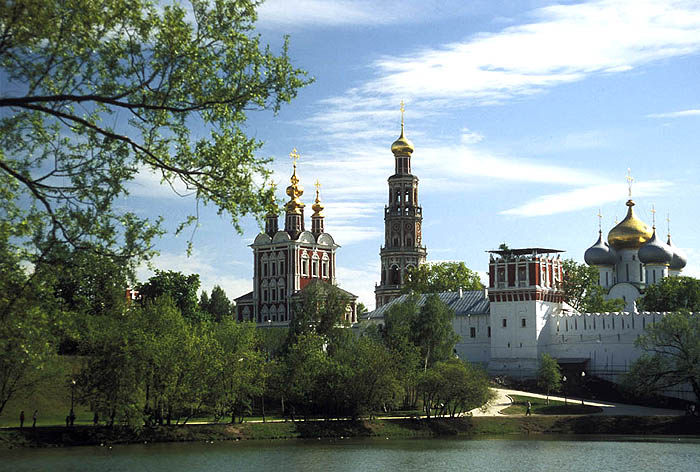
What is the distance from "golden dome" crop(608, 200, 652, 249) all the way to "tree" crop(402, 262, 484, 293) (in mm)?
11349

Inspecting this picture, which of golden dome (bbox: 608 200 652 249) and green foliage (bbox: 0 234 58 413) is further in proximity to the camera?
golden dome (bbox: 608 200 652 249)

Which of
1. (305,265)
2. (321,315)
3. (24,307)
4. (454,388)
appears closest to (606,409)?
(454,388)

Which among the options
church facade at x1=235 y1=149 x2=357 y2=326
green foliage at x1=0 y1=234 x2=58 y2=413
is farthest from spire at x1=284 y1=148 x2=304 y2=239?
green foliage at x1=0 y1=234 x2=58 y2=413

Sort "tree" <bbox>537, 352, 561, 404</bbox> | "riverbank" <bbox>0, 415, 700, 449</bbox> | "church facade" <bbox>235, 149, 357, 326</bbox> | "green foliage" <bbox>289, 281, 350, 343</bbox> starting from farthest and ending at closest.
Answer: "church facade" <bbox>235, 149, 357, 326</bbox>
"tree" <bbox>537, 352, 561, 404</bbox>
"green foliage" <bbox>289, 281, 350, 343</bbox>
"riverbank" <bbox>0, 415, 700, 449</bbox>

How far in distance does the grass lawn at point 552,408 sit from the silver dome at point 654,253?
86.4 ft

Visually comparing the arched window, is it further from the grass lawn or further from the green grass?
the green grass

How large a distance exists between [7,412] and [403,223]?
48.0 m

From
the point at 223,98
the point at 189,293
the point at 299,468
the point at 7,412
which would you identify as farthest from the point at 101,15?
the point at 189,293

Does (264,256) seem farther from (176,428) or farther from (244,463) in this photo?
(244,463)

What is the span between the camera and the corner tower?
8306cm

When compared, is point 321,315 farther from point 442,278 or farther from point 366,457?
point 442,278

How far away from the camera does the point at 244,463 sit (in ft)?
99.5

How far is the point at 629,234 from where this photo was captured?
7431 centimetres

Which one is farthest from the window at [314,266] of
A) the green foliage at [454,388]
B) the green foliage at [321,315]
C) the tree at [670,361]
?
the green foliage at [454,388]
